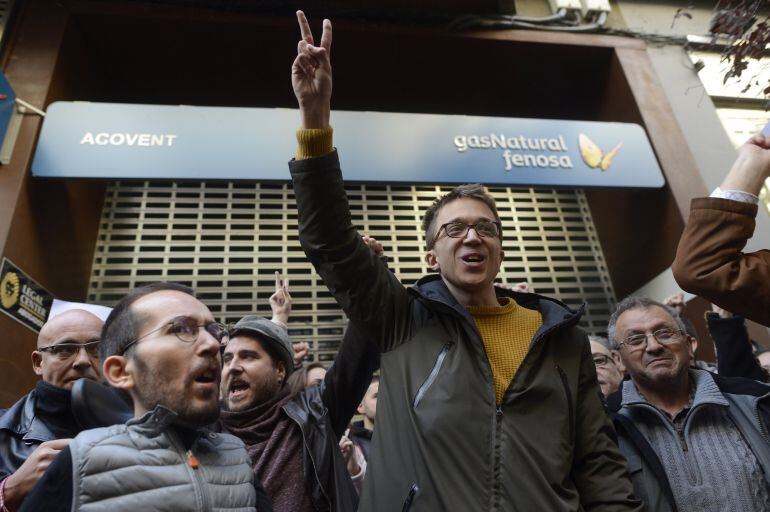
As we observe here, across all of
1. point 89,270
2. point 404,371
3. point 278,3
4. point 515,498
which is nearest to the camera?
point 515,498

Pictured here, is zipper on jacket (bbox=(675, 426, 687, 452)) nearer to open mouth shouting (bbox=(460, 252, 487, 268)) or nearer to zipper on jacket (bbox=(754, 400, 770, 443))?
zipper on jacket (bbox=(754, 400, 770, 443))

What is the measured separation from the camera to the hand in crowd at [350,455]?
2998 millimetres

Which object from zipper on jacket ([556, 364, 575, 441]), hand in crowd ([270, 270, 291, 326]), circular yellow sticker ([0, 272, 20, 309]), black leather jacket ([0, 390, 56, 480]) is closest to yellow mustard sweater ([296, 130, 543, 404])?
zipper on jacket ([556, 364, 575, 441])

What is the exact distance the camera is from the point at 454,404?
173 cm

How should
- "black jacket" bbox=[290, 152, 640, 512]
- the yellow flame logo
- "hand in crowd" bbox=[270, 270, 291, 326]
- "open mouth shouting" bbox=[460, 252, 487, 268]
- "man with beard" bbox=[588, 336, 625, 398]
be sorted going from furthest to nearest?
the yellow flame logo, "man with beard" bbox=[588, 336, 625, 398], "hand in crowd" bbox=[270, 270, 291, 326], "open mouth shouting" bbox=[460, 252, 487, 268], "black jacket" bbox=[290, 152, 640, 512]

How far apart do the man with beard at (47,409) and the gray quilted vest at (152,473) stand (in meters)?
0.46

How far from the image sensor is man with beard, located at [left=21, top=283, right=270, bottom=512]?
1.39m

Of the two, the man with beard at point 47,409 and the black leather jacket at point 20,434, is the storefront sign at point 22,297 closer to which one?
the man with beard at point 47,409

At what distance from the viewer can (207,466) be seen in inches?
63.9

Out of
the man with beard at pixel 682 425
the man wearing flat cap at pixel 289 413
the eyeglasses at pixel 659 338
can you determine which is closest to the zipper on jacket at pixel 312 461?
the man wearing flat cap at pixel 289 413

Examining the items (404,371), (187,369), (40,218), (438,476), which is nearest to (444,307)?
(404,371)

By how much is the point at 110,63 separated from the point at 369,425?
5.30 metres

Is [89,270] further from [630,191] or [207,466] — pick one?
[630,191]

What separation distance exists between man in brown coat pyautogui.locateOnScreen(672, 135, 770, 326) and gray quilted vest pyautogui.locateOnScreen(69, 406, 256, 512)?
1523mm
